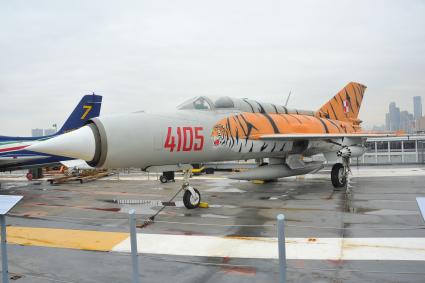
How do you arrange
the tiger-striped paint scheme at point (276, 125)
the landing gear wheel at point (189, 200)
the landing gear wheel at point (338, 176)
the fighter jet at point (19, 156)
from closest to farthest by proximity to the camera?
the landing gear wheel at point (189, 200) < the tiger-striped paint scheme at point (276, 125) < the landing gear wheel at point (338, 176) < the fighter jet at point (19, 156)

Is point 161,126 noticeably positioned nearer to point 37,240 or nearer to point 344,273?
point 37,240

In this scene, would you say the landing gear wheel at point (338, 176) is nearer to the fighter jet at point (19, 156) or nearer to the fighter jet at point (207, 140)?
the fighter jet at point (207, 140)

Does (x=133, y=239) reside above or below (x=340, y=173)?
above

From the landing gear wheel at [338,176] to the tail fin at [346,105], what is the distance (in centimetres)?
341

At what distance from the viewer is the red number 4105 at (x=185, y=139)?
8289 mm

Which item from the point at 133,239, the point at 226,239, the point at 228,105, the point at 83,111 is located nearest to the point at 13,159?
the point at 83,111

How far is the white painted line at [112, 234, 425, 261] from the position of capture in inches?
206

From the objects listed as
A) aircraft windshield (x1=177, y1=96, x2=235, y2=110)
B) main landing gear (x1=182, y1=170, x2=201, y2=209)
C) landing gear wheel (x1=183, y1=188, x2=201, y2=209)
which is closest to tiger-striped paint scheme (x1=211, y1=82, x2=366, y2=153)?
aircraft windshield (x1=177, y1=96, x2=235, y2=110)

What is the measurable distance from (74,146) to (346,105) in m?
13.3

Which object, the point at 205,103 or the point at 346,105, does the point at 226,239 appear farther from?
the point at 346,105

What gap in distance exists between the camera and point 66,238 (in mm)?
6809

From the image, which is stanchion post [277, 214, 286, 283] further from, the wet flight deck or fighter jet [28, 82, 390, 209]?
fighter jet [28, 82, 390, 209]

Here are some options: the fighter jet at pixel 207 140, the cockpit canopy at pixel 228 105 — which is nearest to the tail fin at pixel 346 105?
the fighter jet at pixel 207 140

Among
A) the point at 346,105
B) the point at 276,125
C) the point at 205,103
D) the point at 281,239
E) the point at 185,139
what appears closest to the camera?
the point at 281,239
